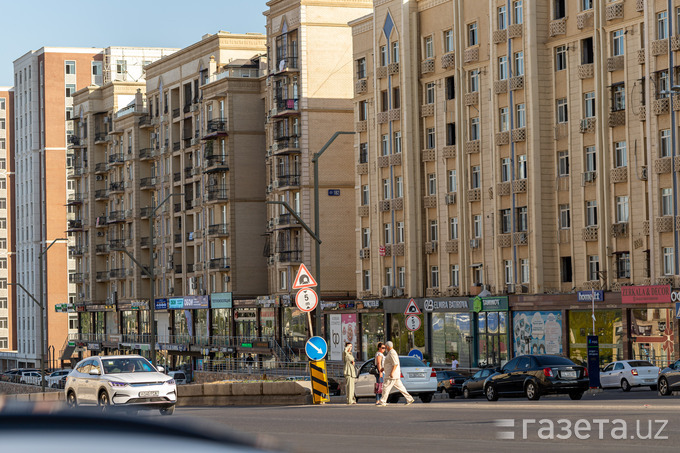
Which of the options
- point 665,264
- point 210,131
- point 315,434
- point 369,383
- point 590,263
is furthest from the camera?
point 210,131

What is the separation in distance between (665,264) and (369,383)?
19991mm

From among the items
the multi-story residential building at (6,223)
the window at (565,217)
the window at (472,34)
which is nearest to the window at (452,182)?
the window at (472,34)

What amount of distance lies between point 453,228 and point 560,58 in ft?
39.0

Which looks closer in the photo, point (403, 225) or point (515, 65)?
point (515, 65)

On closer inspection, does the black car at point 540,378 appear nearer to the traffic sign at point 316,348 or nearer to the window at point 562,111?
the traffic sign at point 316,348

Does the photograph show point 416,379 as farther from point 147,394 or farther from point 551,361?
point 147,394

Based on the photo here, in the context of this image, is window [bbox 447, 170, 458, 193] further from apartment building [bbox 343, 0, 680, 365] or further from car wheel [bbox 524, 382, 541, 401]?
car wheel [bbox 524, 382, 541, 401]

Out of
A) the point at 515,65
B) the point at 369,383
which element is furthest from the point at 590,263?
the point at 369,383

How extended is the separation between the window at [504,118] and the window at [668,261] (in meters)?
11.9

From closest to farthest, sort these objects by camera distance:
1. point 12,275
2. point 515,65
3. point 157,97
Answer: point 515,65 → point 157,97 → point 12,275

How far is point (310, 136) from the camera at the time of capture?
3019 inches

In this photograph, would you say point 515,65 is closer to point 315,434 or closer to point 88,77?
point 315,434

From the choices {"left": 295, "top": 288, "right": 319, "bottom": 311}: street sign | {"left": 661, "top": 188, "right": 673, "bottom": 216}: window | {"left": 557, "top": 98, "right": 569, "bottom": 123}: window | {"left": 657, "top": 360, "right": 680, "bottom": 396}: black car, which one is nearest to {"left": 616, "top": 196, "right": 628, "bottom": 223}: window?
{"left": 661, "top": 188, "right": 673, "bottom": 216}: window

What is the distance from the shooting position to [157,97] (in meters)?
98.8
